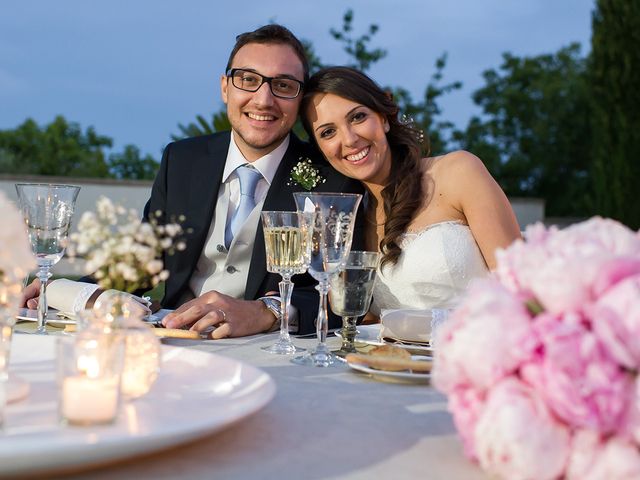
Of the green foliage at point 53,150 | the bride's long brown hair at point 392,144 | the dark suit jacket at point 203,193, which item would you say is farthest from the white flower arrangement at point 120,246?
the green foliage at point 53,150

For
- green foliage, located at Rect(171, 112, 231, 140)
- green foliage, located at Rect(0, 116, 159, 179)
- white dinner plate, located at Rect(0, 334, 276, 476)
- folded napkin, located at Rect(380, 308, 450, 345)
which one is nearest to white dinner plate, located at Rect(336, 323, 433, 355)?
folded napkin, located at Rect(380, 308, 450, 345)

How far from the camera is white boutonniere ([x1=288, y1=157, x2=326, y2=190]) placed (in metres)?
3.97

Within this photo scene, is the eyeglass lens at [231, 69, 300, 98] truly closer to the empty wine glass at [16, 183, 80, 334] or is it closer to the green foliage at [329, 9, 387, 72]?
the empty wine glass at [16, 183, 80, 334]

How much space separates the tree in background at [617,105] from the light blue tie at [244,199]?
13816 mm

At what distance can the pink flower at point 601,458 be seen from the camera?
1.05 m

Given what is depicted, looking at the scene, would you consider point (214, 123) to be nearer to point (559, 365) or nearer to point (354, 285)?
point (354, 285)

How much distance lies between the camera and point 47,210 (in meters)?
2.34

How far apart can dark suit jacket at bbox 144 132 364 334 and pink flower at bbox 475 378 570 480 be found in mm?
2582

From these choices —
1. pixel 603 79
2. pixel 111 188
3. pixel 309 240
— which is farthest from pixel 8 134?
pixel 309 240

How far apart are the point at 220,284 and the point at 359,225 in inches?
29.1

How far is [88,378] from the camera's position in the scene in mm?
1291

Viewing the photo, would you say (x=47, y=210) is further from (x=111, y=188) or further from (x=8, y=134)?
(x=8, y=134)

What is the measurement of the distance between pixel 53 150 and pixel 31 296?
28.8m

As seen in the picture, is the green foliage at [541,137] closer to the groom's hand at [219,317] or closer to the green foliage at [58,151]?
the green foliage at [58,151]
